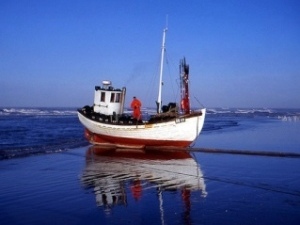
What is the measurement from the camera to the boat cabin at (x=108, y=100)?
24188 millimetres

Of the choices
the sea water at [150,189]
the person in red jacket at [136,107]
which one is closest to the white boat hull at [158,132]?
the person in red jacket at [136,107]

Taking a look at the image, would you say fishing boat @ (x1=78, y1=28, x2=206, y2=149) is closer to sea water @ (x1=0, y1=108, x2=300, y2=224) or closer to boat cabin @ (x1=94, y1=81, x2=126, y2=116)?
boat cabin @ (x1=94, y1=81, x2=126, y2=116)

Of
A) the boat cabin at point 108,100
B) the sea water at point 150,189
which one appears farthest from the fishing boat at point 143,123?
the sea water at point 150,189

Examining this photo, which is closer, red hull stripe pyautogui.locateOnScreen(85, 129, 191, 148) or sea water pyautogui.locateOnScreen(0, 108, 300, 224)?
sea water pyautogui.locateOnScreen(0, 108, 300, 224)

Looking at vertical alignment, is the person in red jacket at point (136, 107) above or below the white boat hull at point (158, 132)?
above

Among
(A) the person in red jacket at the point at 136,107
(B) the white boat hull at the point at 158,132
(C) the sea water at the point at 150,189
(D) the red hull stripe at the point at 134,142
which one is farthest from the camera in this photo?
(A) the person in red jacket at the point at 136,107

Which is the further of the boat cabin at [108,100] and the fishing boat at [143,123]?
the boat cabin at [108,100]

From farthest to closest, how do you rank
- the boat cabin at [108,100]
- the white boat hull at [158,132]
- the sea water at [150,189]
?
the boat cabin at [108,100] → the white boat hull at [158,132] → the sea water at [150,189]

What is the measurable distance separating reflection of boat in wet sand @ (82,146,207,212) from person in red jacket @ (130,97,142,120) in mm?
3305

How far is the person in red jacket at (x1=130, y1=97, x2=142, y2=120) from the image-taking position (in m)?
22.7

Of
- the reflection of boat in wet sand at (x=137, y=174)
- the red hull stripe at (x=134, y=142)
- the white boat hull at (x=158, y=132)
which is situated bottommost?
the reflection of boat in wet sand at (x=137, y=174)

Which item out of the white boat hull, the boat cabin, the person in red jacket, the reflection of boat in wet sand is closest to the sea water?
the reflection of boat in wet sand

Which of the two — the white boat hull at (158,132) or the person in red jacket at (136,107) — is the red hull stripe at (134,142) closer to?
the white boat hull at (158,132)

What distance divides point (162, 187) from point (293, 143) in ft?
46.8
